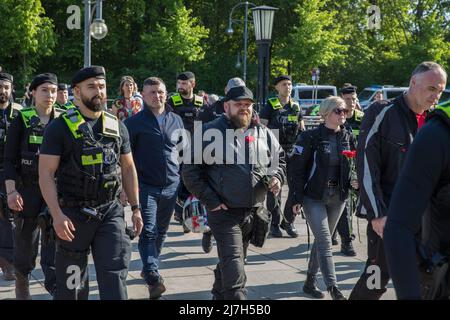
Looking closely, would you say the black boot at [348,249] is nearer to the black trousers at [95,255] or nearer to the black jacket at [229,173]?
the black jacket at [229,173]

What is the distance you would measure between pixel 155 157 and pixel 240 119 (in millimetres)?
1602

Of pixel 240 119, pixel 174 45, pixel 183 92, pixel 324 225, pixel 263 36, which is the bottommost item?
pixel 324 225

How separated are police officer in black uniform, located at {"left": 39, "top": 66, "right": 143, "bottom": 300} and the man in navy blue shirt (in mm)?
1953

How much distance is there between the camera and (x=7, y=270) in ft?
22.1

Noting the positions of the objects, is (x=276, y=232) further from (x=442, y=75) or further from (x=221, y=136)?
(x=442, y=75)

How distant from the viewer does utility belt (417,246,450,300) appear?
267 centimetres

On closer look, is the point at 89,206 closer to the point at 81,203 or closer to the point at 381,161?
the point at 81,203

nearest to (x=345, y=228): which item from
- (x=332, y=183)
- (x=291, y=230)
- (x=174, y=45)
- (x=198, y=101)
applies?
(x=291, y=230)

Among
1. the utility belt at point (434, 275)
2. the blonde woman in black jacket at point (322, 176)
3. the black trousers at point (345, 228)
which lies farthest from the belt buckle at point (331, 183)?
the utility belt at point (434, 275)

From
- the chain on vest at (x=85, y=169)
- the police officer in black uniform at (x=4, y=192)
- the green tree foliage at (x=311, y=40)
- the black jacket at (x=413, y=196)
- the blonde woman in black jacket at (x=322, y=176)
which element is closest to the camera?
the black jacket at (x=413, y=196)

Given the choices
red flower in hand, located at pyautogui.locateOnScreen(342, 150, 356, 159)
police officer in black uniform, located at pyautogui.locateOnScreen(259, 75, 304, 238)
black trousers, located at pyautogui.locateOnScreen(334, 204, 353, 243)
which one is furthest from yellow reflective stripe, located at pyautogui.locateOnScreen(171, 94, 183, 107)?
red flower in hand, located at pyautogui.locateOnScreen(342, 150, 356, 159)

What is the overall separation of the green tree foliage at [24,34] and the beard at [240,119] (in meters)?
29.7

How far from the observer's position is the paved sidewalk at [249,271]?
6.25 metres

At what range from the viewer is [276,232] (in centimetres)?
909
